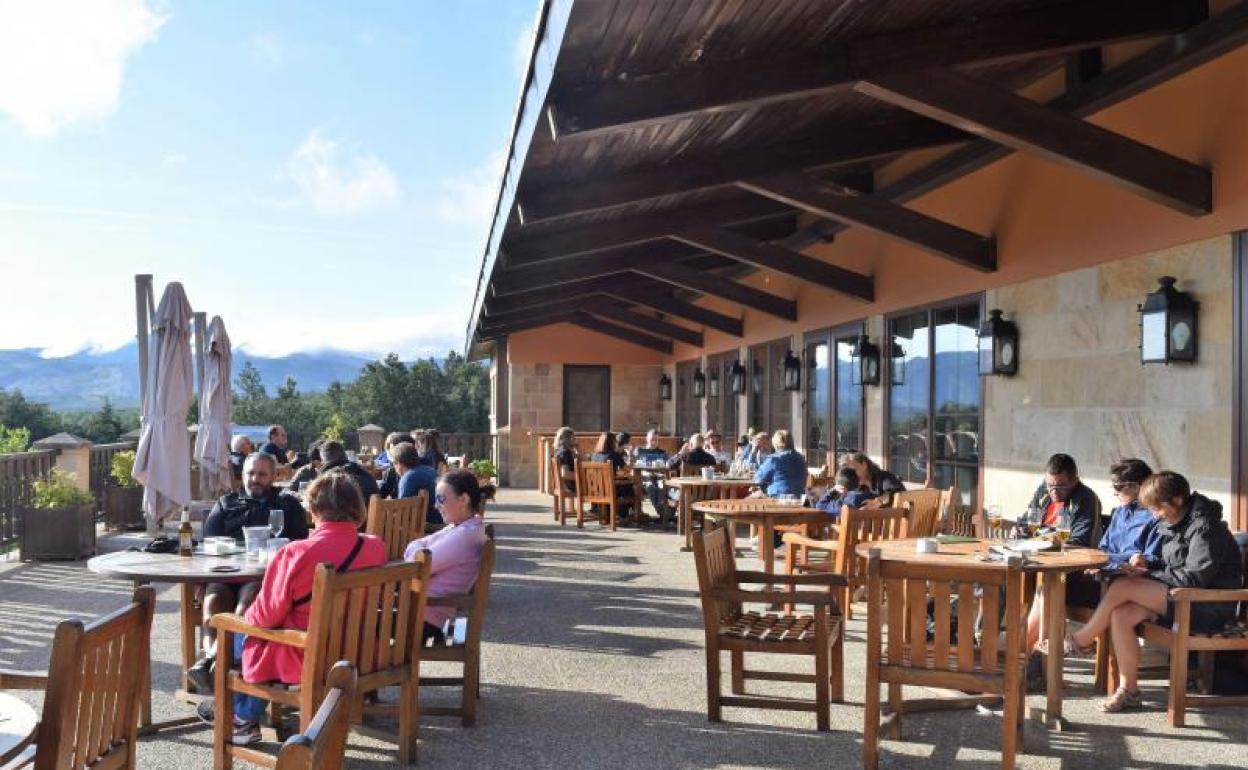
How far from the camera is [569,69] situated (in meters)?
5.03

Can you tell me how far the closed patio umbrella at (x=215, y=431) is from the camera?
32.2 feet

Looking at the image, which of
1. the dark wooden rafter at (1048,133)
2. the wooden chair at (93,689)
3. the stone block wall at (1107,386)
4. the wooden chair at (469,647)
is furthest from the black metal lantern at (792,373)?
the wooden chair at (93,689)

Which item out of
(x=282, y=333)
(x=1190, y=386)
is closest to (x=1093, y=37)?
(x=1190, y=386)

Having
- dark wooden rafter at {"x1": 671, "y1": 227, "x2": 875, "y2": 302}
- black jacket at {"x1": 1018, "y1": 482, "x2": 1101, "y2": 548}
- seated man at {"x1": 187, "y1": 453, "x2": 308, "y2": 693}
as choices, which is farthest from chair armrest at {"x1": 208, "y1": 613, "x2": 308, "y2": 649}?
dark wooden rafter at {"x1": 671, "y1": 227, "x2": 875, "y2": 302}

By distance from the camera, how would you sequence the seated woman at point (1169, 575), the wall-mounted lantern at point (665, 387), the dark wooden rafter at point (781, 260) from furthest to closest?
the wall-mounted lantern at point (665, 387)
the dark wooden rafter at point (781, 260)
the seated woman at point (1169, 575)

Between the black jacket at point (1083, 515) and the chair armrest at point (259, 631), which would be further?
the black jacket at point (1083, 515)

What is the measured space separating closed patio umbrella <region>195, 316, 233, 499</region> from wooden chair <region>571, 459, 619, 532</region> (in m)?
3.82

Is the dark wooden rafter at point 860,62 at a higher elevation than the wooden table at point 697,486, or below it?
higher

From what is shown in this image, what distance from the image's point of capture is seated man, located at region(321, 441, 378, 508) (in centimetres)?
730

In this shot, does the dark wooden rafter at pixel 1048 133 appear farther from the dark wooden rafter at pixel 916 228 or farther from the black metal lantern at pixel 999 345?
the dark wooden rafter at pixel 916 228

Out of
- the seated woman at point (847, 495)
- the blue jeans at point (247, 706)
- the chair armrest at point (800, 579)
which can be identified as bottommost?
the blue jeans at point (247, 706)

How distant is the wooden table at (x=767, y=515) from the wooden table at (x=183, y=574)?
3.53 m

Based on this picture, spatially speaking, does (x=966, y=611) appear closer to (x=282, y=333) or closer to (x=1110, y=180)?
(x=1110, y=180)

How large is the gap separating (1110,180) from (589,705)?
3.87 m
